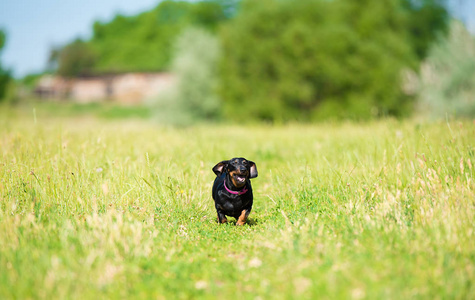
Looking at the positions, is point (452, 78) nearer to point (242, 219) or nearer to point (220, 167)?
point (220, 167)

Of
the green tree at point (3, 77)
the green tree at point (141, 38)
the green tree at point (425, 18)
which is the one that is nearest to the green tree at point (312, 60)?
the green tree at point (425, 18)

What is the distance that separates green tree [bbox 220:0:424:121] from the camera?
22.6 metres

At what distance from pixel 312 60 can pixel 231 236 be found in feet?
63.7

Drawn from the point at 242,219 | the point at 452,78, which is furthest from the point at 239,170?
the point at 452,78

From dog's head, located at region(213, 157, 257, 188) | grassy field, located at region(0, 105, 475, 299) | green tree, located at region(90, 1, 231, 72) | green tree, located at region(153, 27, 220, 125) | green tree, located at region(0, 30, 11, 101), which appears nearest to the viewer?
grassy field, located at region(0, 105, 475, 299)

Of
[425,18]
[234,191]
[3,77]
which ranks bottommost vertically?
[234,191]

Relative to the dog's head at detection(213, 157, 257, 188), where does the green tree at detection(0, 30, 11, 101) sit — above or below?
above

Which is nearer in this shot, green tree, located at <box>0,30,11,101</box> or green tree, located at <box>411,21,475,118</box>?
green tree, located at <box>411,21,475,118</box>

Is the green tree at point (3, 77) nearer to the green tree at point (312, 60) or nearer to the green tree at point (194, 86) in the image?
the green tree at point (194, 86)

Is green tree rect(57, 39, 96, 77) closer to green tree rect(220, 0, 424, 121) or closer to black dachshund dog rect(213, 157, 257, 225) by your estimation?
green tree rect(220, 0, 424, 121)

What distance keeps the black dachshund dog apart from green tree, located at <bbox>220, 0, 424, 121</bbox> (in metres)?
17.7

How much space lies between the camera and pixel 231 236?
4.96 m

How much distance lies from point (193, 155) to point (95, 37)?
84.9 m

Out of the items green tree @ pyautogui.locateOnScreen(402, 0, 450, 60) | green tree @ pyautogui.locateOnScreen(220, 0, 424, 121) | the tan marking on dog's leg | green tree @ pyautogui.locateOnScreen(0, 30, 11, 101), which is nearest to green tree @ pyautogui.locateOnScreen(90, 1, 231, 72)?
green tree @ pyautogui.locateOnScreen(0, 30, 11, 101)
